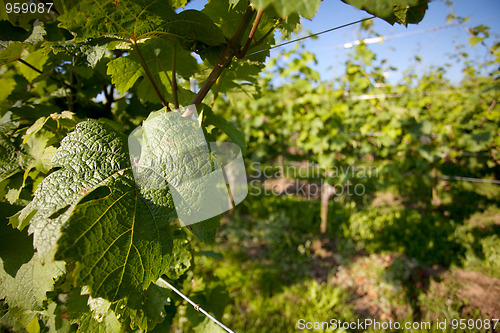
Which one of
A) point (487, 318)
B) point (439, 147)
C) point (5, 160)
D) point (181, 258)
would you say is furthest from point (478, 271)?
point (5, 160)

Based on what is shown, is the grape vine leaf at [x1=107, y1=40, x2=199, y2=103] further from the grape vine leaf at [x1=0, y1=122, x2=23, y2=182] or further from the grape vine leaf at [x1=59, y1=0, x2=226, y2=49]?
the grape vine leaf at [x1=0, y1=122, x2=23, y2=182]

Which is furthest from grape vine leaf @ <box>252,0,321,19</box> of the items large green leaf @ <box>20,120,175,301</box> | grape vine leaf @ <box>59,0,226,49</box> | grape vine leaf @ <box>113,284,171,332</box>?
grape vine leaf @ <box>113,284,171,332</box>

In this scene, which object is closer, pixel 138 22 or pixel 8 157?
pixel 138 22

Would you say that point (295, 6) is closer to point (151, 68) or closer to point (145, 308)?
point (151, 68)

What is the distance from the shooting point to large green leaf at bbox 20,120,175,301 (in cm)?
46

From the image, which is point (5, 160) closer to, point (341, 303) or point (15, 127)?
point (15, 127)

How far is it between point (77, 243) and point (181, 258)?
0.58m

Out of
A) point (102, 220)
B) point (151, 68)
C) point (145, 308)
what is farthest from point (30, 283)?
point (151, 68)

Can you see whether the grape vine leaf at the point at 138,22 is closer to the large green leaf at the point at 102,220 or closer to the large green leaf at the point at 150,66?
the large green leaf at the point at 150,66

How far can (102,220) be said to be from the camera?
0.50 m

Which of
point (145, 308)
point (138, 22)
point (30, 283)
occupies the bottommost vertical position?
point (145, 308)

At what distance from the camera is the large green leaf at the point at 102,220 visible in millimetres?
464

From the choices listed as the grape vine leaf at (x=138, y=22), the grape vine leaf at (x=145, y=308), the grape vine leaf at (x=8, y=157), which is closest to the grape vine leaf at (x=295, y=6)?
the grape vine leaf at (x=138, y=22)

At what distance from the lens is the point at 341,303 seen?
3051 millimetres
